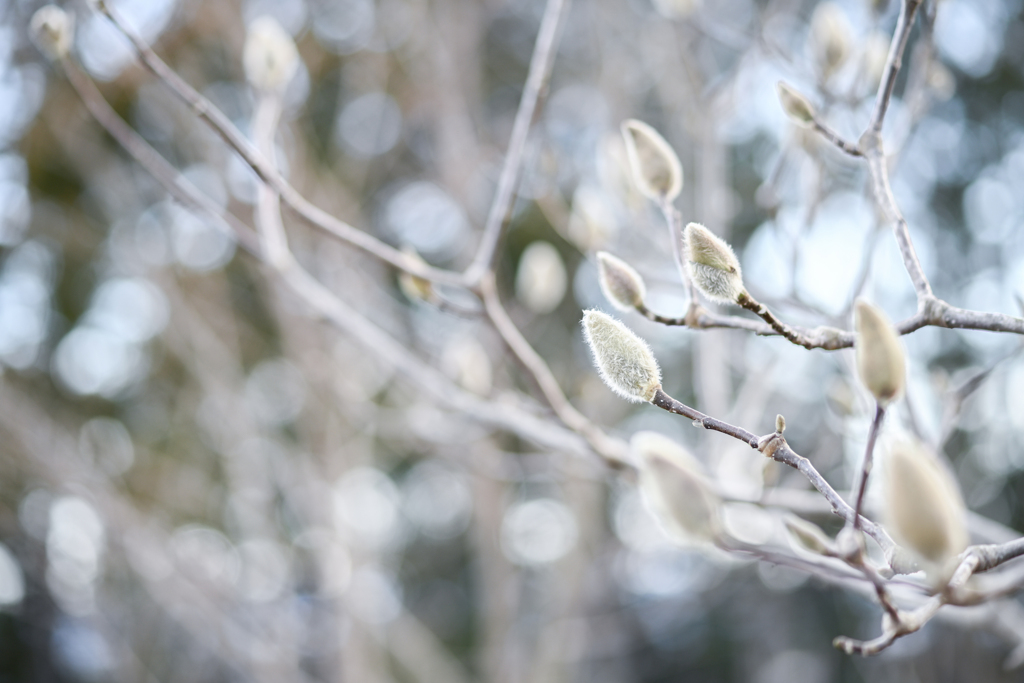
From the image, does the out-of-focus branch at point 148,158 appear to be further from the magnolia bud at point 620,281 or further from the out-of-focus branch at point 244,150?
the magnolia bud at point 620,281

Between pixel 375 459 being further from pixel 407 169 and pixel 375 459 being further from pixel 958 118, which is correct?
pixel 958 118

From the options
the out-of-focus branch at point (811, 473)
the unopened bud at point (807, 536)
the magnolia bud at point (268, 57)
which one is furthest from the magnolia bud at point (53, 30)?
the unopened bud at point (807, 536)

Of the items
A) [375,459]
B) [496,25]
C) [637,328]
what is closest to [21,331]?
[375,459]

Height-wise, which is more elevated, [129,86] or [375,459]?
[129,86]

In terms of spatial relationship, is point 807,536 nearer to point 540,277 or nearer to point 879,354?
point 879,354

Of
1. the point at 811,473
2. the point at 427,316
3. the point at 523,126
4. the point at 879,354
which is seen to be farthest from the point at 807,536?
the point at 427,316
